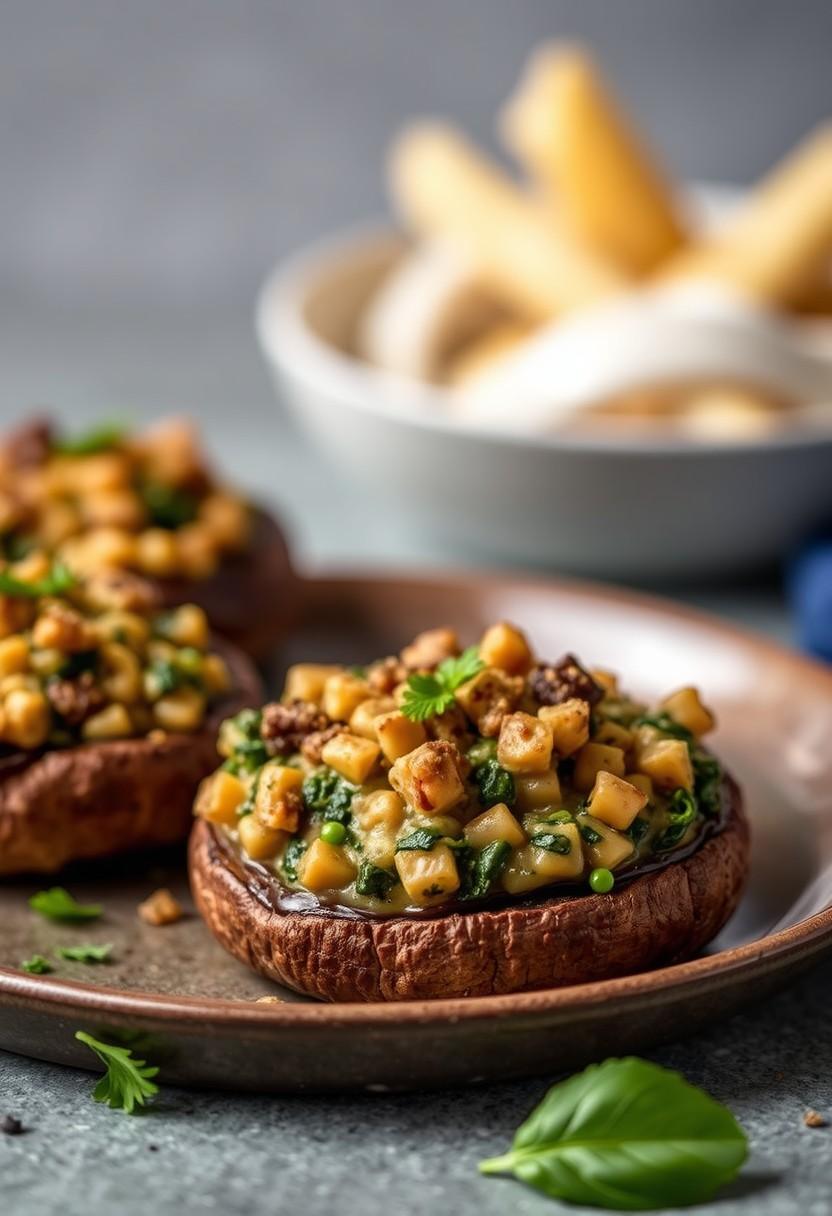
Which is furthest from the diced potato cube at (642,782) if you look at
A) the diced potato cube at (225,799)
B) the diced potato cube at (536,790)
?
the diced potato cube at (225,799)

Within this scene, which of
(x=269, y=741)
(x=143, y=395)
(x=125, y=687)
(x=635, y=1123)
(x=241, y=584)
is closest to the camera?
(x=635, y=1123)

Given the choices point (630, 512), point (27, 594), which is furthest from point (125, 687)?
point (630, 512)

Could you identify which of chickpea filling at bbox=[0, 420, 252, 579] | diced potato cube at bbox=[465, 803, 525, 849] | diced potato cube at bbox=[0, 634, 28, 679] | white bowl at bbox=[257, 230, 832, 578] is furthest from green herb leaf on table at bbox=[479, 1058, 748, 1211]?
white bowl at bbox=[257, 230, 832, 578]

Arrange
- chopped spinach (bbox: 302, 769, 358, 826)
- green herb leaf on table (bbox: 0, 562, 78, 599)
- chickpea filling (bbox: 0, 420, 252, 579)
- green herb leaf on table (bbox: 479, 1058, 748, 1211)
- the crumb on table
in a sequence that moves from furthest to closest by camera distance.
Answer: chickpea filling (bbox: 0, 420, 252, 579), green herb leaf on table (bbox: 0, 562, 78, 599), the crumb on table, chopped spinach (bbox: 302, 769, 358, 826), green herb leaf on table (bbox: 479, 1058, 748, 1211)

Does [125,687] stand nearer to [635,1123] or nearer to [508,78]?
[635,1123]

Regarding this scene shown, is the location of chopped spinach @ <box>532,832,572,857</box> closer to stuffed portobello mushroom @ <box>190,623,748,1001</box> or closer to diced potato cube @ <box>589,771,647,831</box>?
stuffed portobello mushroom @ <box>190,623,748,1001</box>

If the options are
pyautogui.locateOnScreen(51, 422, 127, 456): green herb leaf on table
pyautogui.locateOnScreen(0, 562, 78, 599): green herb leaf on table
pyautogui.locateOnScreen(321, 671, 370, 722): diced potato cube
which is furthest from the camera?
pyautogui.locateOnScreen(51, 422, 127, 456): green herb leaf on table

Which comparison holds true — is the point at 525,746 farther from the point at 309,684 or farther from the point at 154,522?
the point at 154,522

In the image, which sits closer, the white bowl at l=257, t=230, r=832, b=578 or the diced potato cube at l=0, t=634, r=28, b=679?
the diced potato cube at l=0, t=634, r=28, b=679
